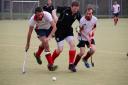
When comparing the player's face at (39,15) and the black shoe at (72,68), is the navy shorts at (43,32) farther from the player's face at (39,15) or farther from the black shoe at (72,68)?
the black shoe at (72,68)

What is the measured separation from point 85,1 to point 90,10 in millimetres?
39021

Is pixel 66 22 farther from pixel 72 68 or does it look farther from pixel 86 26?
pixel 72 68

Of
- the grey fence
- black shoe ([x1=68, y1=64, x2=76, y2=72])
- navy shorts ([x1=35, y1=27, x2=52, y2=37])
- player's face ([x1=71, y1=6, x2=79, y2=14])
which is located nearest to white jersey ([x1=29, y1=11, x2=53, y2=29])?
navy shorts ([x1=35, y1=27, x2=52, y2=37])

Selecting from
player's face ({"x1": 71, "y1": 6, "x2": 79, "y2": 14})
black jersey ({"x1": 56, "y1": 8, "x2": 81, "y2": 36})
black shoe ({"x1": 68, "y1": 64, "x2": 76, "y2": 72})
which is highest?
Result: player's face ({"x1": 71, "y1": 6, "x2": 79, "y2": 14})

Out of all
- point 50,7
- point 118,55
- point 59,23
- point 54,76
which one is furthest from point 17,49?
point 54,76

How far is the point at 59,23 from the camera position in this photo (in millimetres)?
12320

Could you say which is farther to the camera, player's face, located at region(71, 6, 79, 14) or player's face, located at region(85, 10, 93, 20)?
player's face, located at region(85, 10, 93, 20)

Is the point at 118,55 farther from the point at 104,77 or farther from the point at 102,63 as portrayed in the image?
the point at 104,77

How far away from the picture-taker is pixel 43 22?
12.0 metres

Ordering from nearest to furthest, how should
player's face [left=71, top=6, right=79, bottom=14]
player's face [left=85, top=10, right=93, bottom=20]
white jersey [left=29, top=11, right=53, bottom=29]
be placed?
white jersey [left=29, top=11, right=53, bottom=29]
player's face [left=71, top=6, right=79, bottom=14]
player's face [left=85, top=10, right=93, bottom=20]

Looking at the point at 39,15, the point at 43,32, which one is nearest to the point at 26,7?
A: the point at 43,32

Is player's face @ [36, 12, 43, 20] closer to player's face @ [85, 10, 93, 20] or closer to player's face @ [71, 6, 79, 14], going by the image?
player's face @ [71, 6, 79, 14]

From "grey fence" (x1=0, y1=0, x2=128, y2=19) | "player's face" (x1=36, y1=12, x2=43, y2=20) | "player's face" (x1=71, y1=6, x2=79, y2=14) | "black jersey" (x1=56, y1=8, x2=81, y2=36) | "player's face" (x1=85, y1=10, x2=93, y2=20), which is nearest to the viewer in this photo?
"player's face" (x1=36, y1=12, x2=43, y2=20)

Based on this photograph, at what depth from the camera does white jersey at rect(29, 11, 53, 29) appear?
11.7 metres
